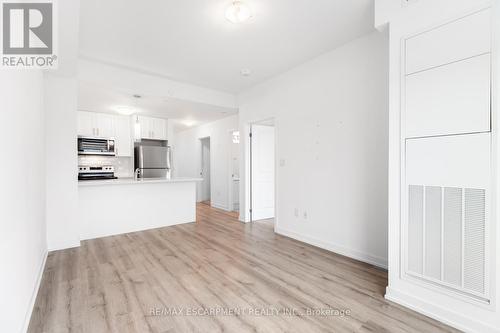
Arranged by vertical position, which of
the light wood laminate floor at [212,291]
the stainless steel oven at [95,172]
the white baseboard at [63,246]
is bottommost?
the light wood laminate floor at [212,291]

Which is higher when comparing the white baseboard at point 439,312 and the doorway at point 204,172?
the doorway at point 204,172

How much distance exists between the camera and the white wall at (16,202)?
138cm

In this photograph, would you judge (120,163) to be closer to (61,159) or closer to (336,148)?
(61,159)

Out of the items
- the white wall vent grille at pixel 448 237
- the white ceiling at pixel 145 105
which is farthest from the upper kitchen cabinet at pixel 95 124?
the white wall vent grille at pixel 448 237

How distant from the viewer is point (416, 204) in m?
2.03

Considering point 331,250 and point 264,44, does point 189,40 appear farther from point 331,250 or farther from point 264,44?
point 331,250

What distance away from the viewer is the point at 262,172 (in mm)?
5363

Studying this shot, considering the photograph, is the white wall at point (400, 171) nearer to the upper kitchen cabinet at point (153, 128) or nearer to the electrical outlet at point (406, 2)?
the electrical outlet at point (406, 2)

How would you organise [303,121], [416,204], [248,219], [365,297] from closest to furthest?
[416,204]
[365,297]
[303,121]
[248,219]

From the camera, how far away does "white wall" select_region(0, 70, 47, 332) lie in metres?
1.38

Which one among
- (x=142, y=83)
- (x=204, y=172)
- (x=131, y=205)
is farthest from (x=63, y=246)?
(x=204, y=172)

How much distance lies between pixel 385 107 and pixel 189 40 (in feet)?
8.41

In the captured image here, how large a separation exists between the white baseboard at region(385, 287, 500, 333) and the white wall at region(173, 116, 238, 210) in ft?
15.3

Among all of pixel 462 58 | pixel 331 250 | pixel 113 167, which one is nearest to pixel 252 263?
pixel 331 250
